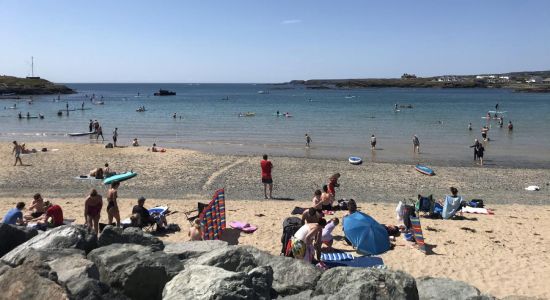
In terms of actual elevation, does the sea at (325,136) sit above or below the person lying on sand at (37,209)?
above

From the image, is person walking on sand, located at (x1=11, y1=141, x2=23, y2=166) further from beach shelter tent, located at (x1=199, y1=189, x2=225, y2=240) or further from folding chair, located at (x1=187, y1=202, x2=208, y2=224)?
beach shelter tent, located at (x1=199, y1=189, x2=225, y2=240)

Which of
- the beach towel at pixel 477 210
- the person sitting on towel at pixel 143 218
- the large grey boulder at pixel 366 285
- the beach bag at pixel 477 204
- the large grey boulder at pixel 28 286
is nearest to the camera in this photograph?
the large grey boulder at pixel 28 286

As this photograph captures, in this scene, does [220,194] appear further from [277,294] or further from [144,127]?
[144,127]

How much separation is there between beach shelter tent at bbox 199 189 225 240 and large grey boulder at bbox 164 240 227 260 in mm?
2945

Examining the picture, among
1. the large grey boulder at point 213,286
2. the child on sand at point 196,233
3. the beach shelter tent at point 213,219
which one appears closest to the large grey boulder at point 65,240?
the large grey boulder at point 213,286

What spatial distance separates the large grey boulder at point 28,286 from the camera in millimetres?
5332

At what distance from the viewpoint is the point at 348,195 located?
18594mm

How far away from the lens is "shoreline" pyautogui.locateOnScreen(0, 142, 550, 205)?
18609 millimetres

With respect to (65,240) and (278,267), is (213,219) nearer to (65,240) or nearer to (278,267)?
(65,240)

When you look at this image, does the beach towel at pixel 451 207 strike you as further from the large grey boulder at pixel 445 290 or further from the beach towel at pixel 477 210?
the large grey boulder at pixel 445 290

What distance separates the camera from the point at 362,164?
84.3 ft

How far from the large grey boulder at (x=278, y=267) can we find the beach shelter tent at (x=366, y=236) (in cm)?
386

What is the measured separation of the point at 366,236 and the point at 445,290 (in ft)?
13.5

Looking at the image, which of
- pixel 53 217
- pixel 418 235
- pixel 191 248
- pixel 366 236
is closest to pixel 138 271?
pixel 191 248
